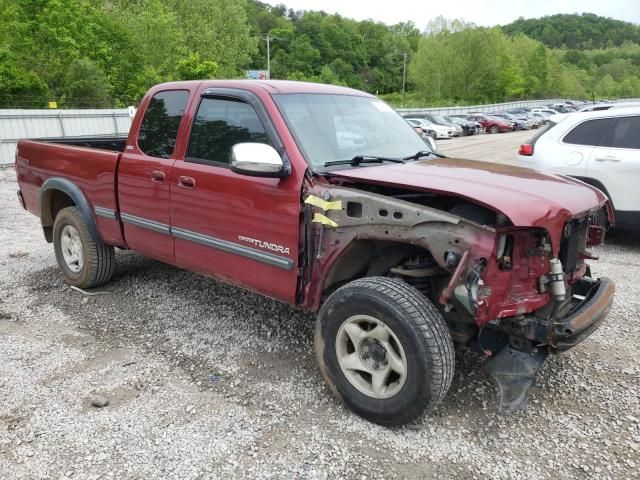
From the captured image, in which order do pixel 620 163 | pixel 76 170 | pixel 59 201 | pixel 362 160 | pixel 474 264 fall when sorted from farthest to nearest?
pixel 620 163
pixel 59 201
pixel 76 170
pixel 362 160
pixel 474 264

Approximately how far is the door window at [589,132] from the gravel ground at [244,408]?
2.91 meters

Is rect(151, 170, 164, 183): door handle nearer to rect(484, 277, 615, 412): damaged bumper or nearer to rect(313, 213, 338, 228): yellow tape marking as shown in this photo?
rect(313, 213, 338, 228): yellow tape marking

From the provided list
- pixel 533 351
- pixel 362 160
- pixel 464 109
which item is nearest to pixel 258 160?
pixel 362 160

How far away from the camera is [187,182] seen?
404 cm

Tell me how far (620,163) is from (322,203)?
4.94m

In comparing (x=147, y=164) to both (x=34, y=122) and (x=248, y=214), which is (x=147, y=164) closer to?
(x=248, y=214)

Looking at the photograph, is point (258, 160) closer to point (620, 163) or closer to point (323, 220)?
point (323, 220)

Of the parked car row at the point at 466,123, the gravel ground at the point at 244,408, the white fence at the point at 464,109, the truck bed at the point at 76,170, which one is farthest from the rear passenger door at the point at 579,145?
the white fence at the point at 464,109

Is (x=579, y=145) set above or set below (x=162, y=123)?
below

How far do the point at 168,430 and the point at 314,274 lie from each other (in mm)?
1267

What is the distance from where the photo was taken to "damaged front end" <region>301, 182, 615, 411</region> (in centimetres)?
277

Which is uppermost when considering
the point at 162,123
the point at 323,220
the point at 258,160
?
the point at 162,123

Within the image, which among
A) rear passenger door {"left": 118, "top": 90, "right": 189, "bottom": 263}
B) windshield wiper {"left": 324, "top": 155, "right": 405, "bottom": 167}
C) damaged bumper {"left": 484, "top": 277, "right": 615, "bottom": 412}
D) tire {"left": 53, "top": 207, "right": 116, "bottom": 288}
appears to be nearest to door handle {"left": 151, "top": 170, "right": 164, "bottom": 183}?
rear passenger door {"left": 118, "top": 90, "right": 189, "bottom": 263}

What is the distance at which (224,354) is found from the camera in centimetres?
403
